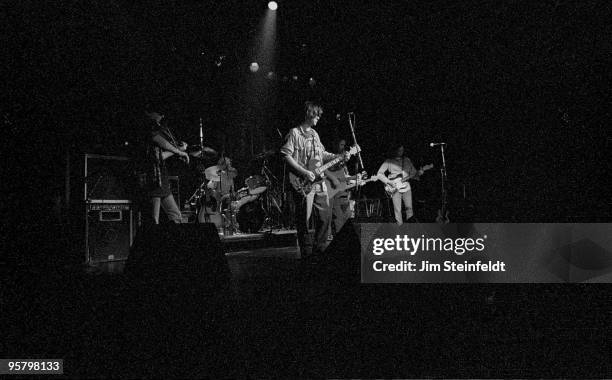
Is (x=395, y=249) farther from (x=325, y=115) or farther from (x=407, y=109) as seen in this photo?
(x=325, y=115)

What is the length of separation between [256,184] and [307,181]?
4452mm

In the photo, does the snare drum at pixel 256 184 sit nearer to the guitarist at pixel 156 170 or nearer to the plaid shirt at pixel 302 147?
the guitarist at pixel 156 170

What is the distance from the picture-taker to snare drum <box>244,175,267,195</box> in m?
8.24

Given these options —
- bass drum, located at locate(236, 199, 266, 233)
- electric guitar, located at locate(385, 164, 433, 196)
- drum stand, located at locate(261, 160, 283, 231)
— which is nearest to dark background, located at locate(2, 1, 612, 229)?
drum stand, located at locate(261, 160, 283, 231)

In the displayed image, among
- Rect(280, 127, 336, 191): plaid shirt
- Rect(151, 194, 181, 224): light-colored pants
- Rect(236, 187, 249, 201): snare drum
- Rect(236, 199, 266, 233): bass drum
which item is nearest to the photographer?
Rect(280, 127, 336, 191): plaid shirt

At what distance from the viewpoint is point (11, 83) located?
5.05 m

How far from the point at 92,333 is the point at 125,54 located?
5599 mm

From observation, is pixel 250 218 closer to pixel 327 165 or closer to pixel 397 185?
pixel 397 185

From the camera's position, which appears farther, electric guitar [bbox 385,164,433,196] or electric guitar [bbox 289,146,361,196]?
electric guitar [bbox 385,164,433,196]

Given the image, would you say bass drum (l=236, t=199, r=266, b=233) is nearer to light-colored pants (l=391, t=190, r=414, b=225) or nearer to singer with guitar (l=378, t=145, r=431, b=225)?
singer with guitar (l=378, t=145, r=431, b=225)

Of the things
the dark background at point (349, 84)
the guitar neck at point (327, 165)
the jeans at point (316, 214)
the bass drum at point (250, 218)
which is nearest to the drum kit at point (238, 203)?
the bass drum at point (250, 218)

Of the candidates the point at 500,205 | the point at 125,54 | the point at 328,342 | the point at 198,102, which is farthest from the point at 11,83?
the point at 500,205

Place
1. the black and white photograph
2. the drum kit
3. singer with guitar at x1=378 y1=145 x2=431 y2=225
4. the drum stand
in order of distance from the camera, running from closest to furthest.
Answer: the black and white photograph → the drum kit → singer with guitar at x1=378 y1=145 x2=431 y2=225 → the drum stand

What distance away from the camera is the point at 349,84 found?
8094mm
